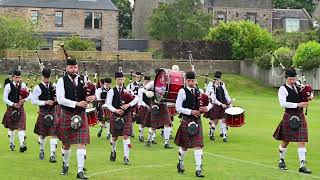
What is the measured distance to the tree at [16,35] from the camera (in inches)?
1944

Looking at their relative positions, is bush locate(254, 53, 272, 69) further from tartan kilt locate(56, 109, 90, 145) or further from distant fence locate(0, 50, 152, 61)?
tartan kilt locate(56, 109, 90, 145)

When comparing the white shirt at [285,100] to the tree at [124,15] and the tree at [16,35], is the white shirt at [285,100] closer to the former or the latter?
the tree at [16,35]

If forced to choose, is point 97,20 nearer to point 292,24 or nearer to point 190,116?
point 292,24

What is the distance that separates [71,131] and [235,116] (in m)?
6.77

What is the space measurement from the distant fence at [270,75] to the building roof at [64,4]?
1648cm

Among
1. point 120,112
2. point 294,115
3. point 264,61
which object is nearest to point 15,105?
point 120,112

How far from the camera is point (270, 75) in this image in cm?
4575

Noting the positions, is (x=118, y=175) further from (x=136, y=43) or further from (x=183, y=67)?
(x=136, y=43)

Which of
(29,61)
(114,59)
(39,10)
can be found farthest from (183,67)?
(39,10)

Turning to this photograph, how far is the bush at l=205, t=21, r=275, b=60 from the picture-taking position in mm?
50409

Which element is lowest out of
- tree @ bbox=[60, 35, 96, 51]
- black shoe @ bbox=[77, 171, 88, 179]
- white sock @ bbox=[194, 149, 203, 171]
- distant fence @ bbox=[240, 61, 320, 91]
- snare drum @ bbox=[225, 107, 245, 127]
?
black shoe @ bbox=[77, 171, 88, 179]

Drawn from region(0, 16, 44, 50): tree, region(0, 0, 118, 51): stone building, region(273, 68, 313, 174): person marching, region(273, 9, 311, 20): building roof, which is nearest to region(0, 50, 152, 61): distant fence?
region(0, 16, 44, 50): tree

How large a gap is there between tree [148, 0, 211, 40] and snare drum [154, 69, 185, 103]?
4729 cm

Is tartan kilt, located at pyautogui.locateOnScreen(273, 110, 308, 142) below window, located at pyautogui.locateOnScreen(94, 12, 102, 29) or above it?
below
